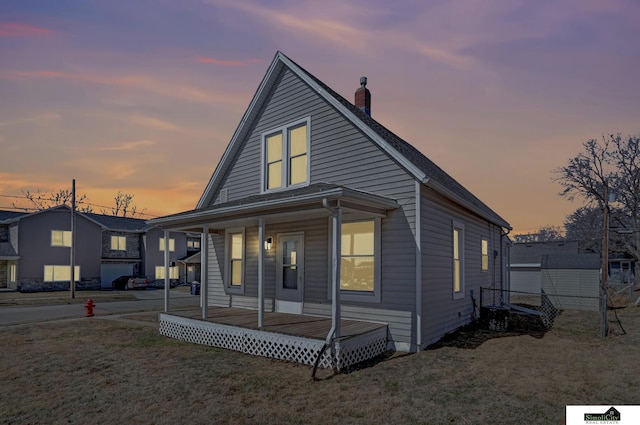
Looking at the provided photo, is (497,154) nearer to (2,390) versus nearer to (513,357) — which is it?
(513,357)

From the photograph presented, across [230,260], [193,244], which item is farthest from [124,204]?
[230,260]

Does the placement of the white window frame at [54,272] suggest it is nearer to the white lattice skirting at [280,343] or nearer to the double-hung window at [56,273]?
the double-hung window at [56,273]

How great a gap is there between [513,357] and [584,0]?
8714mm

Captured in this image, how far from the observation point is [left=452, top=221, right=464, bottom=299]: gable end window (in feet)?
40.0

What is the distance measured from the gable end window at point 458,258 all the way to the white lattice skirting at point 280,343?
13.2 ft

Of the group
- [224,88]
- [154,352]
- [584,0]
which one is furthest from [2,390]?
[584,0]

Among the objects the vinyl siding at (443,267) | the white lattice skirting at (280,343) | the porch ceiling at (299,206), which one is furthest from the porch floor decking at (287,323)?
the porch ceiling at (299,206)

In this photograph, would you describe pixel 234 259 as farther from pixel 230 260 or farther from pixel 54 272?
pixel 54 272

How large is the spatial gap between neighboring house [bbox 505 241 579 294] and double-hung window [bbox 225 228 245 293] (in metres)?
26.2

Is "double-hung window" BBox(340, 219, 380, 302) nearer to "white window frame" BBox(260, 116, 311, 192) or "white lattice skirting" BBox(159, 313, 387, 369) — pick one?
"white lattice skirting" BBox(159, 313, 387, 369)

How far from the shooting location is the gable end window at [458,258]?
40.0 feet

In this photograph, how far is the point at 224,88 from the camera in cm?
1480

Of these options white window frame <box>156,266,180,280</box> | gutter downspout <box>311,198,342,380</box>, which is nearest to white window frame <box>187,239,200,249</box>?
white window frame <box>156,266,180,280</box>

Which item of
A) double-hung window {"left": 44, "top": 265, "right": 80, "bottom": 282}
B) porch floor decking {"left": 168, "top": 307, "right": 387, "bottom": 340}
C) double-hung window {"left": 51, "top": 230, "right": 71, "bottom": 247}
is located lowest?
double-hung window {"left": 44, "top": 265, "right": 80, "bottom": 282}
